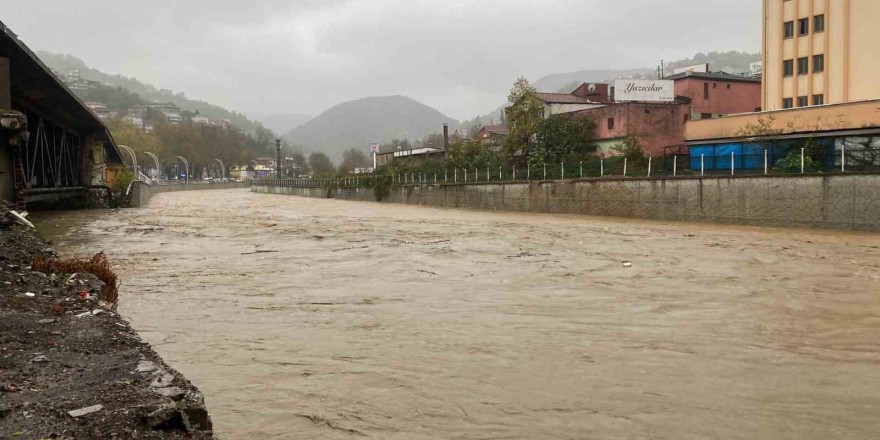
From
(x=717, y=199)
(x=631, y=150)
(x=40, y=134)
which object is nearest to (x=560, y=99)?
(x=631, y=150)

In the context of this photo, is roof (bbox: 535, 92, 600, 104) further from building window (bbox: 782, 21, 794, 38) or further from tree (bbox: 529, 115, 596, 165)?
building window (bbox: 782, 21, 794, 38)

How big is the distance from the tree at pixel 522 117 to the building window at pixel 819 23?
1970 cm

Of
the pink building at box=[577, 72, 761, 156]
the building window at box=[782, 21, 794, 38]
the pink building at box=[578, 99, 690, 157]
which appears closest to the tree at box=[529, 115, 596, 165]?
the pink building at box=[577, 72, 761, 156]

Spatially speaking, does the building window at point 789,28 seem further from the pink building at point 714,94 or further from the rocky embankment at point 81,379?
the rocky embankment at point 81,379

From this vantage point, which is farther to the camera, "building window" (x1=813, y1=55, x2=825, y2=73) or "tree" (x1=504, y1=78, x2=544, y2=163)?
"tree" (x1=504, y1=78, x2=544, y2=163)

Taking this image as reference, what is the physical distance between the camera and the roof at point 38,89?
61.0 feet

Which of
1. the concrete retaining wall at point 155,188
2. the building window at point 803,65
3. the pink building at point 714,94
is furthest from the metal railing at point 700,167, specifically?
the concrete retaining wall at point 155,188

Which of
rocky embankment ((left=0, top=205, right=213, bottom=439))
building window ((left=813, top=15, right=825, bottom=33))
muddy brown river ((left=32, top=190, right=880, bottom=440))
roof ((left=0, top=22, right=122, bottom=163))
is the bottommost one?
muddy brown river ((left=32, top=190, right=880, bottom=440))

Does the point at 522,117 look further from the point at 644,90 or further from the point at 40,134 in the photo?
the point at 40,134

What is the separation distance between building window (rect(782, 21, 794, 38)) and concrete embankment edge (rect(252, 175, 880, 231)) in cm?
1884

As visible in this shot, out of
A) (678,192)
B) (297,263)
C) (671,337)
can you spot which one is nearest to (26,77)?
(297,263)

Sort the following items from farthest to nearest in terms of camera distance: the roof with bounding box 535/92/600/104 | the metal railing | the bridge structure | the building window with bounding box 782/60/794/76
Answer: the roof with bounding box 535/92/600/104
the building window with bounding box 782/60/794/76
the metal railing
the bridge structure

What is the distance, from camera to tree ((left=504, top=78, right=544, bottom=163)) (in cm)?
5475

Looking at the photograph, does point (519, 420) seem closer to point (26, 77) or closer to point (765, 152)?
point (26, 77)
